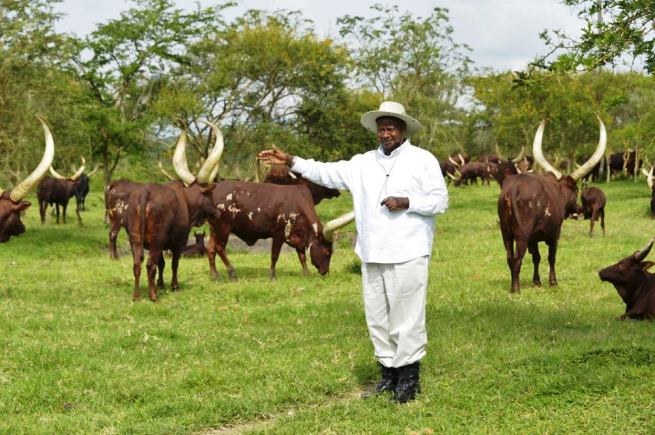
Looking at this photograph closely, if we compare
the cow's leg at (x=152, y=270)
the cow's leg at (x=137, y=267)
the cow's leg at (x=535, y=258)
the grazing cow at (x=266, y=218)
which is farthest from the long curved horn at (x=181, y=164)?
the cow's leg at (x=535, y=258)

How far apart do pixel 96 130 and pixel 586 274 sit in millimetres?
17875

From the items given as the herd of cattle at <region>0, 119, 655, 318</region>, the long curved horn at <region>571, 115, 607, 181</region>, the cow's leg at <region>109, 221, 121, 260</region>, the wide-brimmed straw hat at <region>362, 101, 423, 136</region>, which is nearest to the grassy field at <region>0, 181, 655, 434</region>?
the herd of cattle at <region>0, 119, 655, 318</region>

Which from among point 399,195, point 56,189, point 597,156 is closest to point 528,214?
point 597,156

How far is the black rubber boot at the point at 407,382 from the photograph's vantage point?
6961mm

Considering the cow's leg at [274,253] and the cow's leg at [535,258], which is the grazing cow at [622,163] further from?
the cow's leg at [535,258]

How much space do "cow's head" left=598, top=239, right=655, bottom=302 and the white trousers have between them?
4753 mm

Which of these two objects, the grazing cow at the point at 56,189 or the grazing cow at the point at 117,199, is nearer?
the grazing cow at the point at 117,199

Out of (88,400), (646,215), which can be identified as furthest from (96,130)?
(88,400)

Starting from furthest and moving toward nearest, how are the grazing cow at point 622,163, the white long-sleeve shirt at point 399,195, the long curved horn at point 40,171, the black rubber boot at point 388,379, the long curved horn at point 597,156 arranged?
the grazing cow at point 622,163
the long curved horn at point 597,156
the long curved horn at point 40,171
the black rubber boot at point 388,379
the white long-sleeve shirt at point 399,195

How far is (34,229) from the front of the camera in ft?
80.4

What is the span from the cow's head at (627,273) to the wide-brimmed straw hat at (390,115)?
188 inches

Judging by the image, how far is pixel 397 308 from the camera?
22.6ft

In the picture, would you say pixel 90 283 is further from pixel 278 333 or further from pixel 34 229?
pixel 34 229

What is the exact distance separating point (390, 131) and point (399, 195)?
1.81 ft
